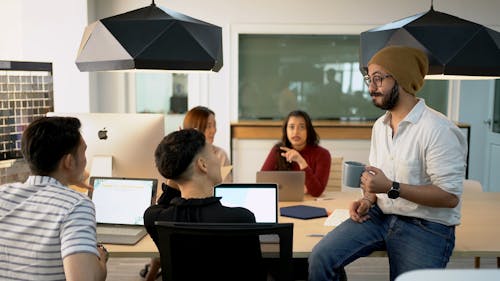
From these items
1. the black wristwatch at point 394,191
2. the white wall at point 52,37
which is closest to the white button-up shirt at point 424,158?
the black wristwatch at point 394,191

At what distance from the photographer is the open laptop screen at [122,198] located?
2.32 meters

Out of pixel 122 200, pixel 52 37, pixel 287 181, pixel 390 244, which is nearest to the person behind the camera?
pixel 390 244

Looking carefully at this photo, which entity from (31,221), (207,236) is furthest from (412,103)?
(31,221)

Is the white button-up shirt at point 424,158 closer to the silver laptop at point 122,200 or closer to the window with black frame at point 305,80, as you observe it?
the silver laptop at point 122,200

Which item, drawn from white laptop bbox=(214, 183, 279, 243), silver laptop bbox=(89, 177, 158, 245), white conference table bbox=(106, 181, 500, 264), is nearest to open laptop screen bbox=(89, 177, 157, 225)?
silver laptop bbox=(89, 177, 158, 245)

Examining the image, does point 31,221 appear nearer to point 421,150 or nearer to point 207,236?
point 207,236

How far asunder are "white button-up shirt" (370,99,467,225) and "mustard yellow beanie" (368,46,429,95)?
11cm

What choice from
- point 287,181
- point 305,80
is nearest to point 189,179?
point 287,181

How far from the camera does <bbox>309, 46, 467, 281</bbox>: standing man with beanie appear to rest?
6.41 feet

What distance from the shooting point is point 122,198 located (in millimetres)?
2346

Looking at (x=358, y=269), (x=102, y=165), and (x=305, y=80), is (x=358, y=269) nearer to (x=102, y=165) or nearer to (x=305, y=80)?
(x=102, y=165)

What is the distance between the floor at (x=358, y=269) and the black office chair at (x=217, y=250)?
2.21 metres

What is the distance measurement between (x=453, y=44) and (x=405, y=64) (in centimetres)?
23

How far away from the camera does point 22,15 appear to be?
508cm
